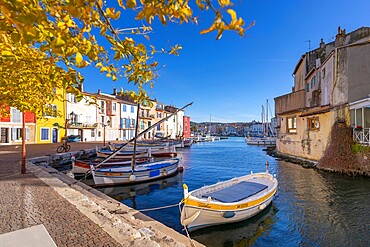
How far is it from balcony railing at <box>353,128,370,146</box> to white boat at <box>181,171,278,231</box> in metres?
11.0

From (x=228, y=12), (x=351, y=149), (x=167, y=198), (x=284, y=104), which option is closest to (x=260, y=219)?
(x=167, y=198)

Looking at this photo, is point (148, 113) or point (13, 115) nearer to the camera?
point (13, 115)

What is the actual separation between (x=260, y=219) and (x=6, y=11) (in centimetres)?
1012

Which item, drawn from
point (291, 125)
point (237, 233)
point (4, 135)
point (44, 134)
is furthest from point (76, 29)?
point (44, 134)

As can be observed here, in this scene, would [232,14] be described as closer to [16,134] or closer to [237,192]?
[237,192]

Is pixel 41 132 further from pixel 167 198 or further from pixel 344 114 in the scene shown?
pixel 344 114

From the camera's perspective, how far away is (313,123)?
78.4 ft

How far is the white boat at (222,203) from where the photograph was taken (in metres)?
7.71

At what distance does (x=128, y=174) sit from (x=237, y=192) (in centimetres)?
841

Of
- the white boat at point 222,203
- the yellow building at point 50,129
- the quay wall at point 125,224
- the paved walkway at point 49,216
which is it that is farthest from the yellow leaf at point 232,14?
the yellow building at point 50,129

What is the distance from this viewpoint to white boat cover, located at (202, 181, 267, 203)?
345 inches

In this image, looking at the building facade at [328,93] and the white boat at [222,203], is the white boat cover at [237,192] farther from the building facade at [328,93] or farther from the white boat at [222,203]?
the building facade at [328,93]

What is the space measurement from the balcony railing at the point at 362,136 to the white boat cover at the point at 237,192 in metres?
11.5

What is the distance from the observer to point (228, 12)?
157 centimetres
